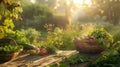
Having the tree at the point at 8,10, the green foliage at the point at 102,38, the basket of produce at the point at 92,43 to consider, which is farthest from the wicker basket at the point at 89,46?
the tree at the point at 8,10

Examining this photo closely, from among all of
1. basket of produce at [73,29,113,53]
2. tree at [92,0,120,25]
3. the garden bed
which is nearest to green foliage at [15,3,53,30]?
tree at [92,0,120,25]

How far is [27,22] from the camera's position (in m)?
25.0

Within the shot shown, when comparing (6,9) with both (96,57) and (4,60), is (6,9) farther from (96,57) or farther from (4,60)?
(96,57)

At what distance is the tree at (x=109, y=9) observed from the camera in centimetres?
2752

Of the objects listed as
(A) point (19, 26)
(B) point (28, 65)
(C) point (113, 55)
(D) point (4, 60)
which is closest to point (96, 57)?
(C) point (113, 55)

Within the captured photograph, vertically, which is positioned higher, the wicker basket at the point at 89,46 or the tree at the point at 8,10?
the tree at the point at 8,10

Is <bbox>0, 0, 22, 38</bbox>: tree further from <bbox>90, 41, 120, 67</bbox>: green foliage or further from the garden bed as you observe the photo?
<bbox>90, 41, 120, 67</bbox>: green foliage

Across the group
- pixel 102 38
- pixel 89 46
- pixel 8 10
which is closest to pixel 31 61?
pixel 8 10

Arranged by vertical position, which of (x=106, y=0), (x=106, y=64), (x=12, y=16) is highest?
(x=106, y=0)

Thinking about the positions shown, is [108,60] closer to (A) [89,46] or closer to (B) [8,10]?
(A) [89,46]

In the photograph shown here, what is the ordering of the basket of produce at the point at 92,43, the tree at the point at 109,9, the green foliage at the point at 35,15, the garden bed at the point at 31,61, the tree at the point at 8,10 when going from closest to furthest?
the tree at the point at 8,10, the garden bed at the point at 31,61, the basket of produce at the point at 92,43, the green foliage at the point at 35,15, the tree at the point at 109,9

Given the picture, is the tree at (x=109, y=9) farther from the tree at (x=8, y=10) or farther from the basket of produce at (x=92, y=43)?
the tree at (x=8, y=10)

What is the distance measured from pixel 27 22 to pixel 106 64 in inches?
762

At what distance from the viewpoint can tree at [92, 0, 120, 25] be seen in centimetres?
2752
